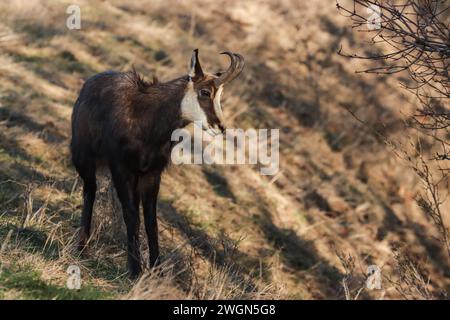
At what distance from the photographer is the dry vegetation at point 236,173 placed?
777cm

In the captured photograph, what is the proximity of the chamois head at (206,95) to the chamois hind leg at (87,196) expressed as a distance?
4.23 ft

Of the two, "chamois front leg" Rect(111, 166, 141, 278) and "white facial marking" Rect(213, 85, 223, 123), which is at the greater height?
"white facial marking" Rect(213, 85, 223, 123)

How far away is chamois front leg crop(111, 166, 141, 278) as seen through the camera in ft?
24.8

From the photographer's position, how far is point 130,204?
25.0ft

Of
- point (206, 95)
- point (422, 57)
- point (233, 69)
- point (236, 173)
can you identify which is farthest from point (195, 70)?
point (236, 173)

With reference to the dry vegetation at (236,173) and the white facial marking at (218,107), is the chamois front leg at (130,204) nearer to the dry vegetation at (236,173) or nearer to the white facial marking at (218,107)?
the dry vegetation at (236,173)

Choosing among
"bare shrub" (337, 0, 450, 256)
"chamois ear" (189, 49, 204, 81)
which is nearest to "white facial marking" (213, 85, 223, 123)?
"chamois ear" (189, 49, 204, 81)

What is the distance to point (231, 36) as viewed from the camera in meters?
18.3

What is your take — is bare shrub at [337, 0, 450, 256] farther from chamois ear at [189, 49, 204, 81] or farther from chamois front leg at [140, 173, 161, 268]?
chamois front leg at [140, 173, 161, 268]

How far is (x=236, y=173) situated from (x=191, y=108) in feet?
19.7

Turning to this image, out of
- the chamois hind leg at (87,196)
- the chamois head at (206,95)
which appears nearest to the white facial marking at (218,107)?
the chamois head at (206,95)

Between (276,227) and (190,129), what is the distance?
2594 millimetres

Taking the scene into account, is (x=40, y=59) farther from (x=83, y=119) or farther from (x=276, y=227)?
(x=83, y=119)

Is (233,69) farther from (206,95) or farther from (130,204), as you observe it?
(130,204)
